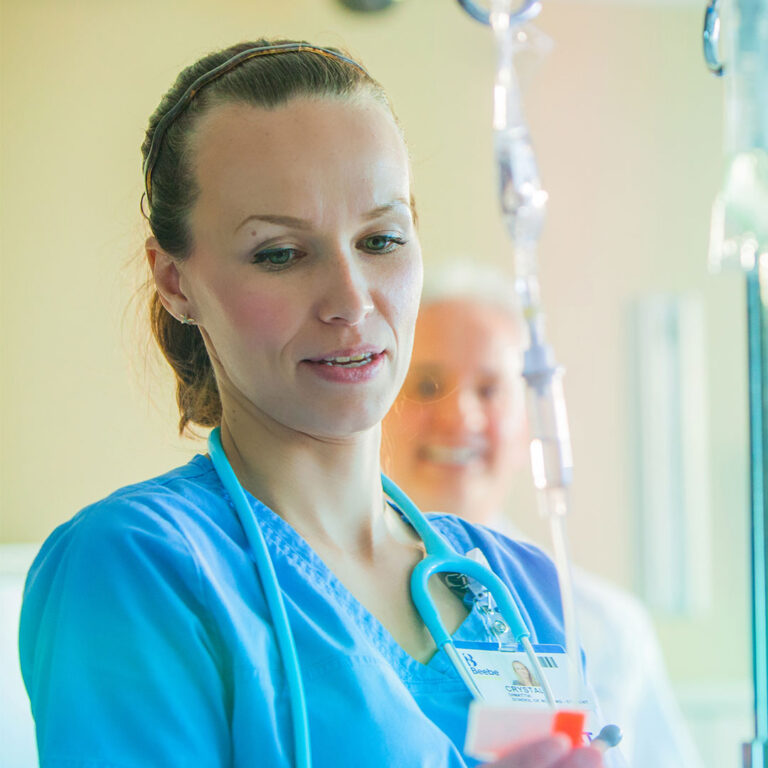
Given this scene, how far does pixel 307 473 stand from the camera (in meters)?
0.73

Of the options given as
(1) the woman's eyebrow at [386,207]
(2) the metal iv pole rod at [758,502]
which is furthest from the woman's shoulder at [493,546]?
(1) the woman's eyebrow at [386,207]

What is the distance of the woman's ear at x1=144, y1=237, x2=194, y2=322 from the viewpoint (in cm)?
68

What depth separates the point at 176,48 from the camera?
0.71 m

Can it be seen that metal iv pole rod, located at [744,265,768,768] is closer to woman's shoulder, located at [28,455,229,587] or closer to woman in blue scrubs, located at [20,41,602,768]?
woman in blue scrubs, located at [20,41,602,768]

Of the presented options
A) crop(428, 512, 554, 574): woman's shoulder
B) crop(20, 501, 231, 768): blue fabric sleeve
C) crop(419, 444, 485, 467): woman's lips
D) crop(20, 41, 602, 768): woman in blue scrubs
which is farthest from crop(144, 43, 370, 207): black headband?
crop(419, 444, 485, 467): woman's lips

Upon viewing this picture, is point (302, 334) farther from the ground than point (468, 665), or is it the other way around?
point (302, 334)

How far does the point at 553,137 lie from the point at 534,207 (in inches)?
55.4

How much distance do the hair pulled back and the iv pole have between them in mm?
286

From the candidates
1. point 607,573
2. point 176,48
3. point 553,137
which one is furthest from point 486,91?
point 607,573

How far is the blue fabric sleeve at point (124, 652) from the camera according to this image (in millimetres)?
546

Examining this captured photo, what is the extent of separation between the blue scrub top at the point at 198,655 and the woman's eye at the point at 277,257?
0.16 metres

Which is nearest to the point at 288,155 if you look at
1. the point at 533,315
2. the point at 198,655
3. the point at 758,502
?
the point at 533,315

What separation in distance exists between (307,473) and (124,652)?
21cm

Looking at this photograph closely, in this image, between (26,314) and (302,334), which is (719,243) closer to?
(302,334)
